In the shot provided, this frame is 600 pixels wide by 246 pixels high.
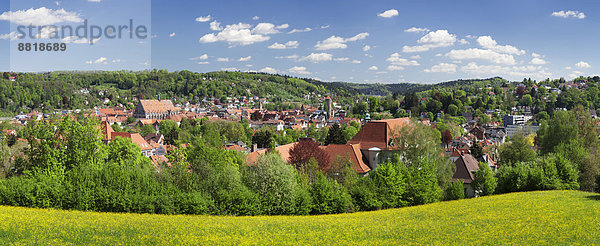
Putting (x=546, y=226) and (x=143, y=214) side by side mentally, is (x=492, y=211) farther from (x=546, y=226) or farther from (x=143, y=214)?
(x=143, y=214)

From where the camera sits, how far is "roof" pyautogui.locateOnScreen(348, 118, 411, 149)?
156 feet

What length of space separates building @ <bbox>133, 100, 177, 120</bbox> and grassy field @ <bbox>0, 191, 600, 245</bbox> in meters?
154

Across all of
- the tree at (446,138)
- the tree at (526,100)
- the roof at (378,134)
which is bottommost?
the tree at (446,138)

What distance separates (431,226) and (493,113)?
537ft

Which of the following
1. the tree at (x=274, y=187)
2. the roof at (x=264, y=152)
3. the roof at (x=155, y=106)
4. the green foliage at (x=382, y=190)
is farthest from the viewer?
the roof at (x=155, y=106)

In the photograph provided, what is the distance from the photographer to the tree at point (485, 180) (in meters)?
38.6

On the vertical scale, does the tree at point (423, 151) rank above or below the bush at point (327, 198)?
above

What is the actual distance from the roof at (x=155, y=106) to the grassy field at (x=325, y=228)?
154543 mm

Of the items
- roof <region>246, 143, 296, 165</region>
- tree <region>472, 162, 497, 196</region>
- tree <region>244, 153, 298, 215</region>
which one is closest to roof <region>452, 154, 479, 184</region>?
tree <region>472, 162, 497, 196</region>

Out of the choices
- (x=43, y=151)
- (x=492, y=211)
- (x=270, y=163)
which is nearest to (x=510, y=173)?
(x=492, y=211)

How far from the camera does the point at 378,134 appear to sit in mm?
48125

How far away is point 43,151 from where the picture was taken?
3025 cm

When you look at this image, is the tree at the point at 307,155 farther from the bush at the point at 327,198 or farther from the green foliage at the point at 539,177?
the green foliage at the point at 539,177

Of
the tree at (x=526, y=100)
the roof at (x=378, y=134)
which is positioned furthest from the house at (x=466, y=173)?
the tree at (x=526, y=100)
